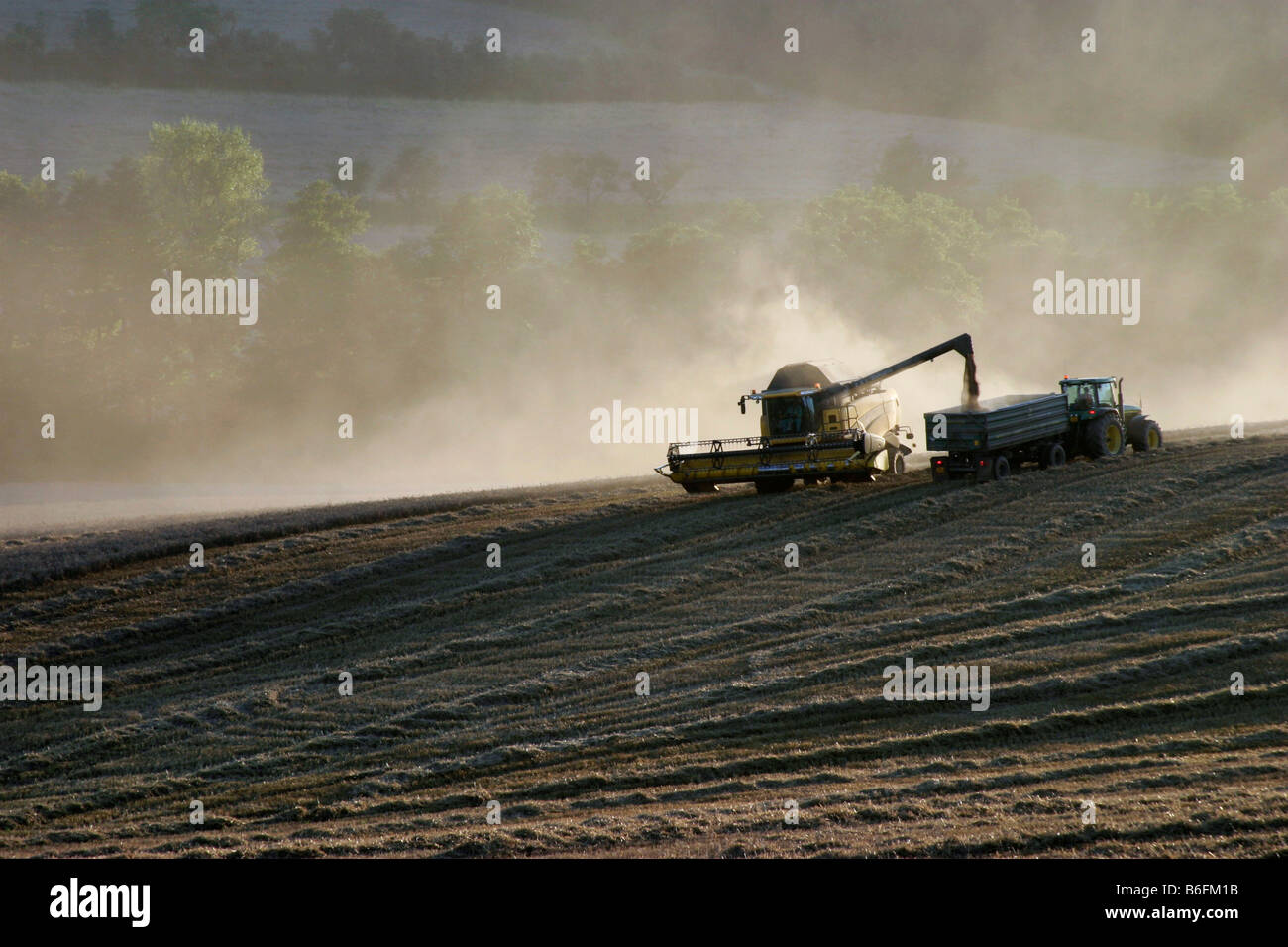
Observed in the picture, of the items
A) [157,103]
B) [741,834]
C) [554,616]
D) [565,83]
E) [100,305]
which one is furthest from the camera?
[565,83]

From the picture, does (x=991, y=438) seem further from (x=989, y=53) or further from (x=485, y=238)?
(x=989, y=53)

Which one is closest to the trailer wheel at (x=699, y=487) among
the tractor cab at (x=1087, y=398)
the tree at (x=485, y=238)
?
the tractor cab at (x=1087, y=398)

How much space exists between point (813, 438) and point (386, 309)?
36.8 m

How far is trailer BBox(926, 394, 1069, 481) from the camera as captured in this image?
84.2 ft

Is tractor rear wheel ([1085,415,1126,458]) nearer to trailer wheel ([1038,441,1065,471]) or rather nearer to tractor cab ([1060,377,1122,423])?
tractor cab ([1060,377,1122,423])

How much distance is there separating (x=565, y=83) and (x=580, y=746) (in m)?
103

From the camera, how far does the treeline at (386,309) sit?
A: 50.7m

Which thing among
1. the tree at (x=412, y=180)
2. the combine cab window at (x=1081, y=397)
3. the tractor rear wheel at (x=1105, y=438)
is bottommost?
the tractor rear wheel at (x=1105, y=438)

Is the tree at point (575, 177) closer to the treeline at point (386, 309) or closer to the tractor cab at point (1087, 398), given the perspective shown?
the treeline at point (386, 309)

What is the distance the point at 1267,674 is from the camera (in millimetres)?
13398

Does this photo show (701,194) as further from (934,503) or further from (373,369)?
(934,503)

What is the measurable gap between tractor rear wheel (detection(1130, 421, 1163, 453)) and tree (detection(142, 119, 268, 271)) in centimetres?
4209

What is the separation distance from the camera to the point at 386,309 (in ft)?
191
